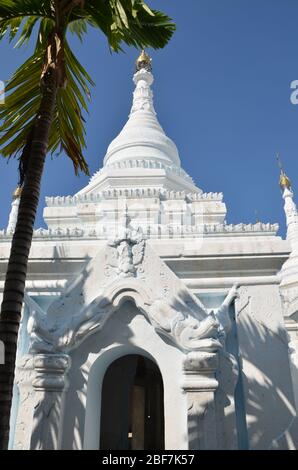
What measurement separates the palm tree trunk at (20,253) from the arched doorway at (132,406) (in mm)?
5422

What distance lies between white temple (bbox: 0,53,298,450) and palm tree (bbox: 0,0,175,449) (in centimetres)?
209

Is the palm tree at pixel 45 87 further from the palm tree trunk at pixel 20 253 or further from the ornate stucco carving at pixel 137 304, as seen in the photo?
the ornate stucco carving at pixel 137 304

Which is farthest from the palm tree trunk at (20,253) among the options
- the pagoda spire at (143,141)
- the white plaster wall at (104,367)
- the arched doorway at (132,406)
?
the pagoda spire at (143,141)

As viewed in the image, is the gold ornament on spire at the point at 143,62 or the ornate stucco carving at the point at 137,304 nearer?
the ornate stucco carving at the point at 137,304

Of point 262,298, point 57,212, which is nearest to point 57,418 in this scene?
point 262,298

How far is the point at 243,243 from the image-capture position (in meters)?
7.64

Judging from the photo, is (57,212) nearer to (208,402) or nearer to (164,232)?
(164,232)

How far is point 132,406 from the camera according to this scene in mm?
11344

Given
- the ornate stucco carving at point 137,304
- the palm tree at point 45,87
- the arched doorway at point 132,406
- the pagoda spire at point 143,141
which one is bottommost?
the arched doorway at point 132,406

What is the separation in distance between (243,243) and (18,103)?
15.4ft

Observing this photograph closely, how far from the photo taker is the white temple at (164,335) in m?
5.91

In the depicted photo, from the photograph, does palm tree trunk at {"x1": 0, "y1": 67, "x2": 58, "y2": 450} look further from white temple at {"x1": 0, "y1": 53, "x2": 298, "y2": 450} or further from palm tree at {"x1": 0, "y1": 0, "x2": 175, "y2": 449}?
white temple at {"x1": 0, "y1": 53, "x2": 298, "y2": 450}

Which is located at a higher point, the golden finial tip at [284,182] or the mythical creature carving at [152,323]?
the golden finial tip at [284,182]
